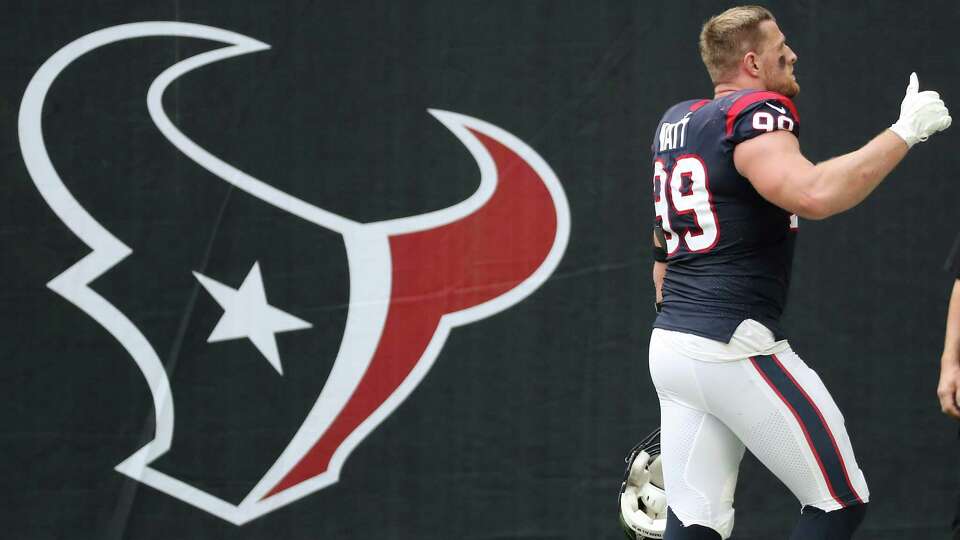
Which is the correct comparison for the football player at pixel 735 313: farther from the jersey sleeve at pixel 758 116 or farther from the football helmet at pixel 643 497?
the football helmet at pixel 643 497

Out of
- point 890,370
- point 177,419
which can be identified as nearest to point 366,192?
point 177,419

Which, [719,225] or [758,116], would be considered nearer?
[758,116]

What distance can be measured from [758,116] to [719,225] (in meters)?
0.29

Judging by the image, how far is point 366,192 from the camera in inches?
165

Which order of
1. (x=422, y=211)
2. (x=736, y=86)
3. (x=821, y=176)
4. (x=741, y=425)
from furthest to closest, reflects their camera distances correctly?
1. (x=422, y=211)
2. (x=736, y=86)
3. (x=741, y=425)
4. (x=821, y=176)

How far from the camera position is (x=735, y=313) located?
2980 millimetres

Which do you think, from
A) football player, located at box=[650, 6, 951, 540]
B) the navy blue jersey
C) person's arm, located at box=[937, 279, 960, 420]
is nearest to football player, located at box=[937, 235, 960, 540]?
person's arm, located at box=[937, 279, 960, 420]

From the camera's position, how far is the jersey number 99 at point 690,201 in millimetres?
2975

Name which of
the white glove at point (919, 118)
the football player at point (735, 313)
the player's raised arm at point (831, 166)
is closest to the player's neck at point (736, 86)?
the football player at point (735, 313)

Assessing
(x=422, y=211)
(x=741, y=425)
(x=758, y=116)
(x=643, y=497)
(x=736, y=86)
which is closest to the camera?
(x=758, y=116)

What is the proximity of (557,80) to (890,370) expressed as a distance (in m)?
1.51

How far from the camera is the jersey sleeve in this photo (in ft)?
9.23

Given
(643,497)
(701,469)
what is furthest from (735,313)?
(643,497)

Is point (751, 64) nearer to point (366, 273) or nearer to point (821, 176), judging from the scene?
point (821, 176)
